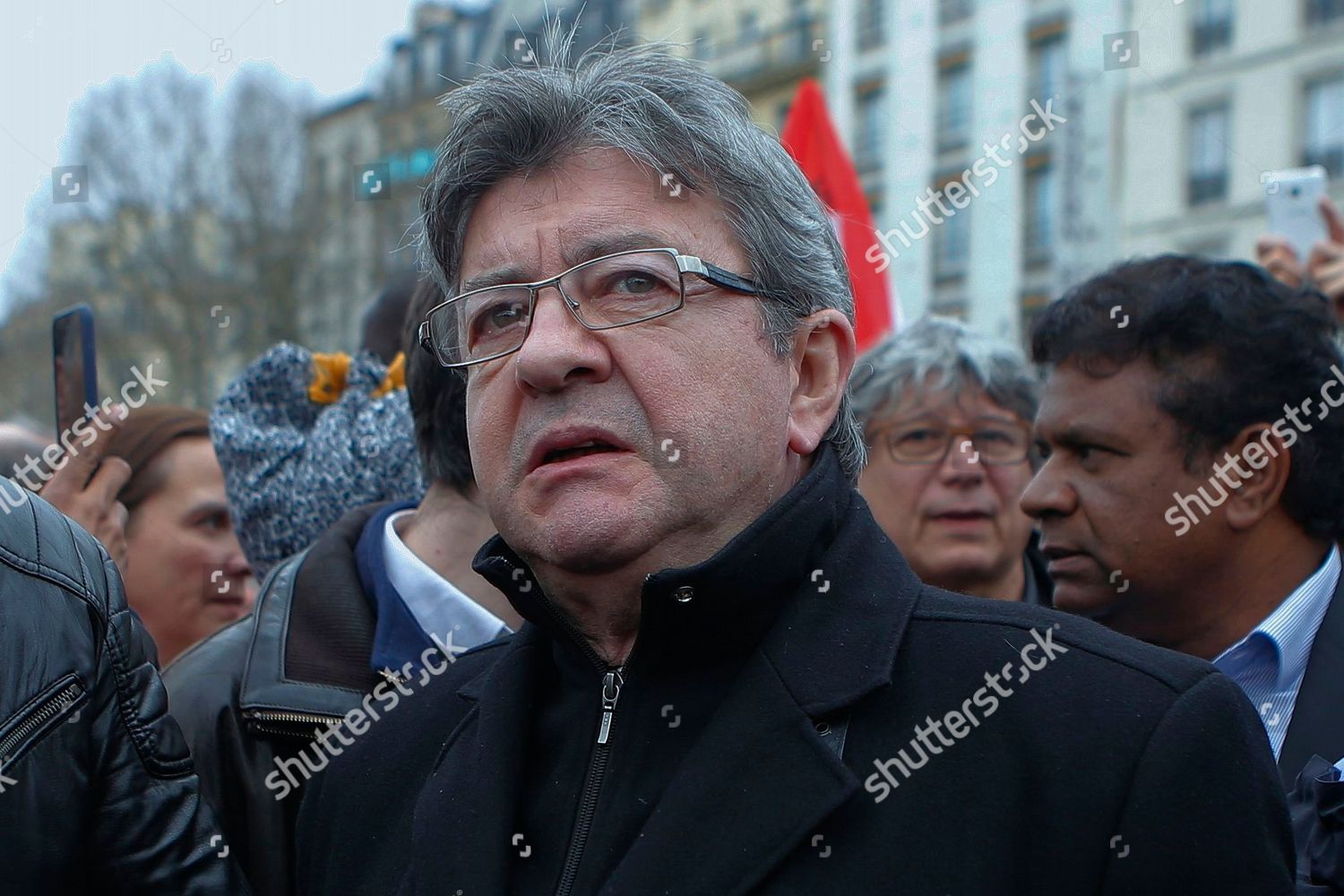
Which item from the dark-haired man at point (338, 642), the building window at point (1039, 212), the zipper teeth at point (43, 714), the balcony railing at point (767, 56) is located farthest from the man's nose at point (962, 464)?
the balcony railing at point (767, 56)

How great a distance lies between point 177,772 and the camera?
86.4 inches

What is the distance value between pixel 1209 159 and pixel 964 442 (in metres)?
22.5

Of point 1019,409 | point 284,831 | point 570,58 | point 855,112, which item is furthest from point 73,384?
point 855,112

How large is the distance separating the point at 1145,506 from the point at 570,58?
4.68 ft

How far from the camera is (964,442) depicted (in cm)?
405

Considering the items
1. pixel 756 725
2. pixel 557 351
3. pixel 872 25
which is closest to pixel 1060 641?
pixel 756 725

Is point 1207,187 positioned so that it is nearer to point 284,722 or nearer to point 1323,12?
point 1323,12

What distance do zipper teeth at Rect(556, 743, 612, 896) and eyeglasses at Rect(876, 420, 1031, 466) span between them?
2.25 meters

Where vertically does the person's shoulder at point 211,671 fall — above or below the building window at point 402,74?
above

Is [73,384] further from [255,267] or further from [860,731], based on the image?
[255,267]

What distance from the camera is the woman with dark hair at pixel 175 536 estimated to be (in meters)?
4.06

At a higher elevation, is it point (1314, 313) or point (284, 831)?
point (1314, 313)

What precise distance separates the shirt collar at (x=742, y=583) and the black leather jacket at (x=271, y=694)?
0.80 meters

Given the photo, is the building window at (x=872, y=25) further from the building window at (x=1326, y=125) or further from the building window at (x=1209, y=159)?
the building window at (x=1326, y=125)
